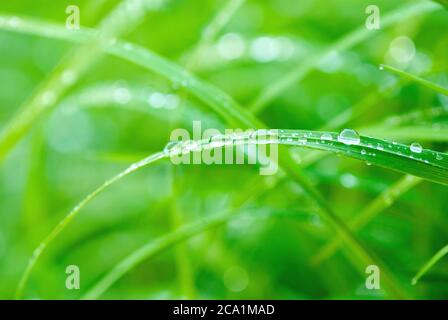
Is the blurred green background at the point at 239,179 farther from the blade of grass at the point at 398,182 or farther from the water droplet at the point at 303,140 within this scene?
the water droplet at the point at 303,140

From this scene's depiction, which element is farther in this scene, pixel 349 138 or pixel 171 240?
pixel 171 240

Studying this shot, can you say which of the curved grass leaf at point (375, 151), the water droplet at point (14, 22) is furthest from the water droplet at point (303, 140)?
the water droplet at point (14, 22)

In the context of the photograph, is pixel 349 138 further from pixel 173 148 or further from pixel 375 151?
pixel 173 148

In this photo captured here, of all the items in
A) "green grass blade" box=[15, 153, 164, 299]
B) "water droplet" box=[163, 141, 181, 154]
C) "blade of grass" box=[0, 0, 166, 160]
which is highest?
"blade of grass" box=[0, 0, 166, 160]

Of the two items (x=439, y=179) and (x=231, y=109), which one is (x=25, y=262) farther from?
(x=439, y=179)

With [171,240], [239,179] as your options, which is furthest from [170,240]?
[239,179]

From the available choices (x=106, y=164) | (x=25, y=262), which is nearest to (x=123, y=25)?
(x=25, y=262)

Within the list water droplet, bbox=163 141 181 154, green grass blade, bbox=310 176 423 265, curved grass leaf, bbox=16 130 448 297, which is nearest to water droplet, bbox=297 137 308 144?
curved grass leaf, bbox=16 130 448 297

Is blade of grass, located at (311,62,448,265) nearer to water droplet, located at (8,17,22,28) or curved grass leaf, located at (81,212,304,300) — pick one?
curved grass leaf, located at (81,212,304,300)
